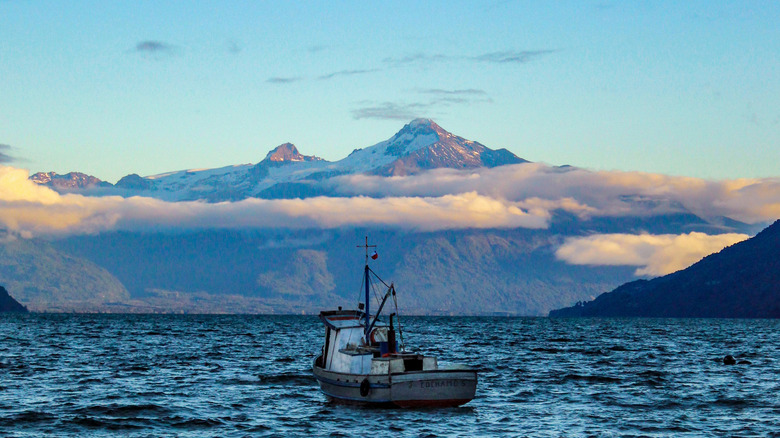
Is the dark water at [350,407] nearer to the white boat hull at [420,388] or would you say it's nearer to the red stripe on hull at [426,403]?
the red stripe on hull at [426,403]

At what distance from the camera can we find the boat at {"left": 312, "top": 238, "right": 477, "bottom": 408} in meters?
62.8

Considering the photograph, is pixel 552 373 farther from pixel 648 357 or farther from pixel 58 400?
pixel 58 400

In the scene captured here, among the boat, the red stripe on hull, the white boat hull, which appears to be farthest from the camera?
the red stripe on hull

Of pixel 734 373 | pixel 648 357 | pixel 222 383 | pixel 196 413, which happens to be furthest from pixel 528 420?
pixel 648 357

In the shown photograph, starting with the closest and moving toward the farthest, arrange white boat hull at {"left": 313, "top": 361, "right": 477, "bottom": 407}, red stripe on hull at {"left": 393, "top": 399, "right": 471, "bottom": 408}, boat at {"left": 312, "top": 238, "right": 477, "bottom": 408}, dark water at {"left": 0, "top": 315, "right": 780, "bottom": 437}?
dark water at {"left": 0, "top": 315, "right": 780, "bottom": 437} → white boat hull at {"left": 313, "top": 361, "right": 477, "bottom": 407} → boat at {"left": 312, "top": 238, "right": 477, "bottom": 408} → red stripe on hull at {"left": 393, "top": 399, "right": 471, "bottom": 408}

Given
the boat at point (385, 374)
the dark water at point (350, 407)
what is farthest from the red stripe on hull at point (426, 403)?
the dark water at point (350, 407)

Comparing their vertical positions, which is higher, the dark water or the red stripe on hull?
the red stripe on hull

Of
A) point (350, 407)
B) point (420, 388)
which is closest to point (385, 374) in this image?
point (420, 388)

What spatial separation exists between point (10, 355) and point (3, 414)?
6202 centimetres

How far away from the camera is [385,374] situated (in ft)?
209

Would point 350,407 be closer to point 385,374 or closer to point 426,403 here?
point 385,374

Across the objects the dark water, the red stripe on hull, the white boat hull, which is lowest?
the dark water

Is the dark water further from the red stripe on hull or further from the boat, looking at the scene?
the boat

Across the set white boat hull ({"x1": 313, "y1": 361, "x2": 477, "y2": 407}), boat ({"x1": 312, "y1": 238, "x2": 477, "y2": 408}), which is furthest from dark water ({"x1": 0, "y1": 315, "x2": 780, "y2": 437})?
boat ({"x1": 312, "y1": 238, "x2": 477, "y2": 408})
